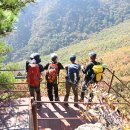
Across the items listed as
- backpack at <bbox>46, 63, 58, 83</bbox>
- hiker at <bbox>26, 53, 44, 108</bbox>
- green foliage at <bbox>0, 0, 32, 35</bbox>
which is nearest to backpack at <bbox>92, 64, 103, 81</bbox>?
backpack at <bbox>46, 63, 58, 83</bbox>

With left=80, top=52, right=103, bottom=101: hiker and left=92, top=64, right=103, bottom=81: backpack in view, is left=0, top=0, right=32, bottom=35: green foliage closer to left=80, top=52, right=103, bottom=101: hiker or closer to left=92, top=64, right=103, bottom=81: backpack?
left=80, top=52, right=103, bottom=101: hiker

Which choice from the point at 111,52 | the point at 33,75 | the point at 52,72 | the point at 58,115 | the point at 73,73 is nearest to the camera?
the point at 33,75

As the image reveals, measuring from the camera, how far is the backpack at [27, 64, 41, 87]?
9.14m

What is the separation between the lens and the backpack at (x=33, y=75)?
9137 millimetres

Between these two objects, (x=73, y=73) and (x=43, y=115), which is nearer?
(x=73, y=73)

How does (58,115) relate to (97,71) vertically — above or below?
below

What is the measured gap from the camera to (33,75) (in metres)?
9.25

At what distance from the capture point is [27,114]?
27.9 feet

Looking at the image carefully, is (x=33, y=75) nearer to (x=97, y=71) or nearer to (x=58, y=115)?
(x=58, y=115)

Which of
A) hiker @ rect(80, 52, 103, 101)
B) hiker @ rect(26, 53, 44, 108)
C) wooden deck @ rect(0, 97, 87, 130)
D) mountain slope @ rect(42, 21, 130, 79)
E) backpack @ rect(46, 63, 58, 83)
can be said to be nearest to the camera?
wooden deck @ rect(0, 97, 87, 130)

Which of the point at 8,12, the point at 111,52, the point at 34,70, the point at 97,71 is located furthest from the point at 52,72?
the point at 111,52

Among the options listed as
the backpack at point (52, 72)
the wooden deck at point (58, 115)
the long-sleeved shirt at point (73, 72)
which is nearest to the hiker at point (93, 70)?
the long-sleeved shirt at point (73, 72)

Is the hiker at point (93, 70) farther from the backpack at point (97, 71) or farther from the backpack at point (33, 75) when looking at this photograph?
the backpack at point (33, 75)

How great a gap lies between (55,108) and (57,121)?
1.07m
